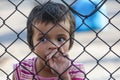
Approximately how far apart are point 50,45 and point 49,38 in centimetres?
6

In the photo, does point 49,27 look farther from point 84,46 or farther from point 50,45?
point 84,46

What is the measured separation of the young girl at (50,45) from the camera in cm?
232

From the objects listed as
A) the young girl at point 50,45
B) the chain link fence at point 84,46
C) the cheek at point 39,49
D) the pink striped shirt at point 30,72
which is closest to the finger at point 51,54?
the young girl at point 50,45

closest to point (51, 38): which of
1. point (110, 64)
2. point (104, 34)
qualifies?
point (110, 64)

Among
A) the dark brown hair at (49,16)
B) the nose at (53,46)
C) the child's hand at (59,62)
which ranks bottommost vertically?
the child's hand at (59,62)

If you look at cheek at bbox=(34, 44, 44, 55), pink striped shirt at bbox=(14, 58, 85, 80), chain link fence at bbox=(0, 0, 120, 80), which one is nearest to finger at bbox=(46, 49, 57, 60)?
cheek at bbox=(34, 44, 44, 55)

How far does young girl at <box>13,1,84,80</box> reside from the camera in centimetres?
232

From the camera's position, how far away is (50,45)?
2465 millimetres

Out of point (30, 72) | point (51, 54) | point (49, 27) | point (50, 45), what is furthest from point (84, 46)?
point (51, 54)

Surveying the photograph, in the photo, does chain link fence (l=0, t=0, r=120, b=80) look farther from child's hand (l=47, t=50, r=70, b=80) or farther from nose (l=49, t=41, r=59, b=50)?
child's hand (l=47, t=50, r=70, b=80)

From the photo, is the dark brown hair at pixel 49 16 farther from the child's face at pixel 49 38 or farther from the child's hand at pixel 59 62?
the child's hand at pixel 59 62

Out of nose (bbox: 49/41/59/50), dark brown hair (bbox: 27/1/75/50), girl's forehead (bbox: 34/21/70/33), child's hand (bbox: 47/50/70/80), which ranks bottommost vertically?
child's hand (bbox: 47/50/70/80)

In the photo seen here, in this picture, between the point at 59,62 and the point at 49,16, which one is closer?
the point at 59,62

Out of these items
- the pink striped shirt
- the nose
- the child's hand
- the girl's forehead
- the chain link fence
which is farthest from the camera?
→ the chain link fence
